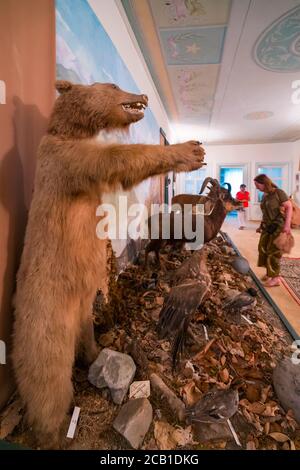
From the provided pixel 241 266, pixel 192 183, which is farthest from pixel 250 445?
pixel 192 183

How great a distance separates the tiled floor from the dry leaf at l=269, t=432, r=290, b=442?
1063 millimetres

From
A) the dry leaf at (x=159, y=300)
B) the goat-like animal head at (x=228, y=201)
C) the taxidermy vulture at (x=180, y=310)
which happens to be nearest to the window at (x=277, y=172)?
the goat-like animal head at (x=228, y=201)

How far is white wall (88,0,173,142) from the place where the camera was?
2051 mm

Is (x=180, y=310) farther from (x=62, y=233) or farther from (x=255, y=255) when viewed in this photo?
(x=255, y=255)

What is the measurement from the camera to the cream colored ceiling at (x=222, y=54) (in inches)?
95.3

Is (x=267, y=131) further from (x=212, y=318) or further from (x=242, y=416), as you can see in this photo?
(x=242, y=416)

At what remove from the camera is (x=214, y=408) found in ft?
4.04

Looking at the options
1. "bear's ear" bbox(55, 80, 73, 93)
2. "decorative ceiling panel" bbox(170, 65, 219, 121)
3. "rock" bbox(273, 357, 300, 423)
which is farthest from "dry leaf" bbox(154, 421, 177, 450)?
"decorative ceiling panel" bbox(170, 65, 219, 121)

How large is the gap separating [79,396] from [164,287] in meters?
1.44

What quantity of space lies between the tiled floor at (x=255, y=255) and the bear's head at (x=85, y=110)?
218 centimetres

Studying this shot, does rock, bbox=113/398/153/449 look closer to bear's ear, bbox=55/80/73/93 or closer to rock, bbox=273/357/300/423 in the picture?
rock, bbox=273/357/300/423

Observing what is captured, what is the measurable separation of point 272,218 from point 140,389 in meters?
2.47

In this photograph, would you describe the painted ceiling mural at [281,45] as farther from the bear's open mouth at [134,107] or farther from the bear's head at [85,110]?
the bear's head at [85,110]
